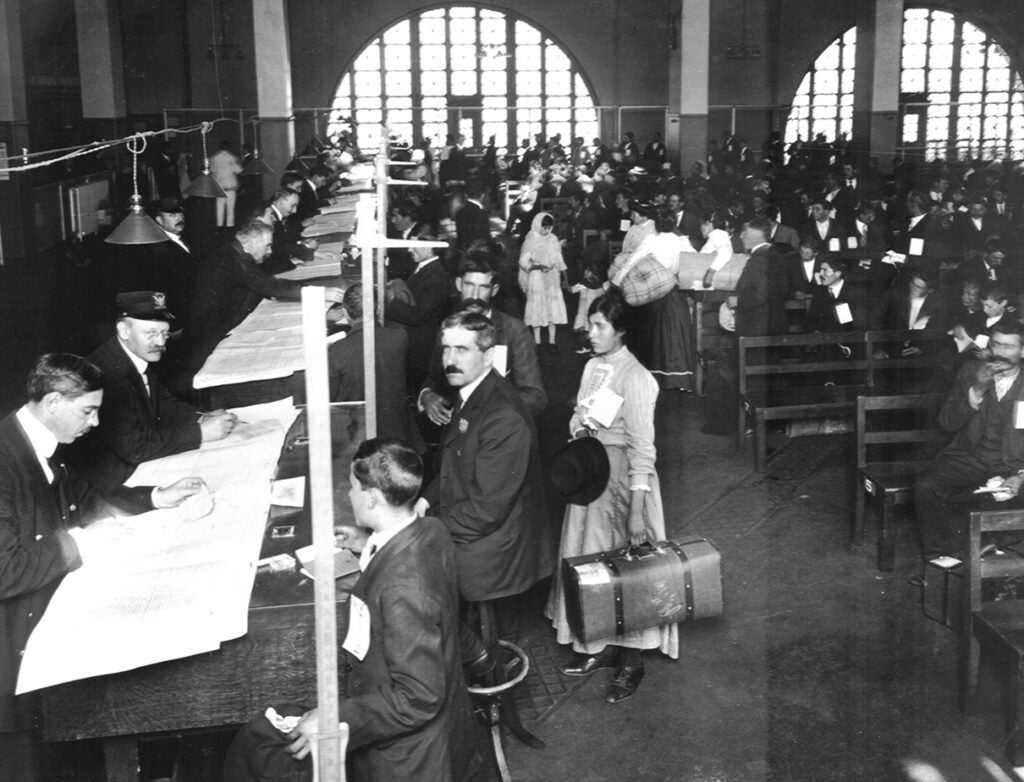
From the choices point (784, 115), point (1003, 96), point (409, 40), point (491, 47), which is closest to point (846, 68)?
point (784, 115)

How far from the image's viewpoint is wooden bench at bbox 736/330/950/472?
7246 mm

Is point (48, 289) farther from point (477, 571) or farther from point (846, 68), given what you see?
point (846, 68)

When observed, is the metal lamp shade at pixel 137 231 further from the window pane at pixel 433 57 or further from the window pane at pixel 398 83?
the window pane at pixel 433 57

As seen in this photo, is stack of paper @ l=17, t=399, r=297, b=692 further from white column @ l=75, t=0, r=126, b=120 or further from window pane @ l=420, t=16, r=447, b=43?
window pane @ l=420, t=16, r=447, b=43

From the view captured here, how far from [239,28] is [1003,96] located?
1658 centimetres

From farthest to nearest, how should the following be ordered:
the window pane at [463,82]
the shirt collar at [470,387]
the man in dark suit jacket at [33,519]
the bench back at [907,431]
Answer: the window pane at [463,82], the bench back at [907,431], the shirt collar at [470,387], the man in dark suit jacket at [33,519]

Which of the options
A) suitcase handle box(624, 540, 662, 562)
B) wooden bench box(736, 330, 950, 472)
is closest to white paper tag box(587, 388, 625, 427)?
suitcase handle box(624, 540, 662, 562)

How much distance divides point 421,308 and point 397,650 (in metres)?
3.83

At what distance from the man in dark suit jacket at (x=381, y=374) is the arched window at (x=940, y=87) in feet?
71.4

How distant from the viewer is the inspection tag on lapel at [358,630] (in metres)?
2.85

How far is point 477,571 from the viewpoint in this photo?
3836 millimetres

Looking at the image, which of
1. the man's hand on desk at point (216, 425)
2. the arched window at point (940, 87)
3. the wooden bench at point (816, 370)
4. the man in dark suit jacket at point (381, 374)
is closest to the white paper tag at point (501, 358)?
the man in dark suit jacket at point (381, 374)

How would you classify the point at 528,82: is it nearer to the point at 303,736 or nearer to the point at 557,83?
the point at 557,83

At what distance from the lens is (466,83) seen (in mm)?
25312
